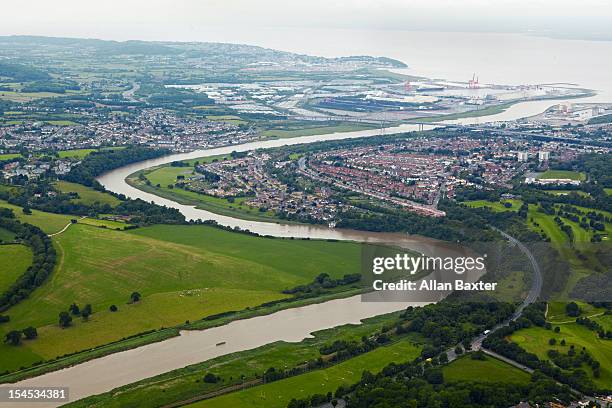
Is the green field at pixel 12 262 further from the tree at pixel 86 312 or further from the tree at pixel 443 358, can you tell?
the tree at pixel 443 358

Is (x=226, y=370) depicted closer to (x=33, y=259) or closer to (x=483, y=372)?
(x=483, y=372)

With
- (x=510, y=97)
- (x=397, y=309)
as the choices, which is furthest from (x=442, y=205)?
(x=510, y=97)

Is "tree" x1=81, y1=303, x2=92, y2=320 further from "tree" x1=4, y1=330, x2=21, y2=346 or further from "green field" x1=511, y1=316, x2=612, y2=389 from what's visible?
"green field" x1=511, y1=316, x2=612, y2=389

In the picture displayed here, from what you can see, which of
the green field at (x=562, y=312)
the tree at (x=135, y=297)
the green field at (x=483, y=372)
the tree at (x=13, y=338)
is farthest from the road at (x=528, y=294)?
the tree at (x=13, y=338)

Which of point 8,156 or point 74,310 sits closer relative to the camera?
point 74,310

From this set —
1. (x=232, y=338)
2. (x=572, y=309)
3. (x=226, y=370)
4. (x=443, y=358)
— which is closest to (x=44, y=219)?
(x=232, y=338)

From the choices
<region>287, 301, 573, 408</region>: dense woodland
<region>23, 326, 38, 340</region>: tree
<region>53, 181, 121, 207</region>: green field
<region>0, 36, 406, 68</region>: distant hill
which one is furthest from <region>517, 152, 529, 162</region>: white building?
<region>0, 36, 406, 68</region>: distant hill
